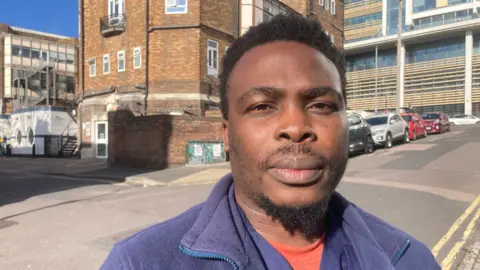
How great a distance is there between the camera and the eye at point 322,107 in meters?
1.33

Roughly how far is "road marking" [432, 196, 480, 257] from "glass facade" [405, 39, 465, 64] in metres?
48.9

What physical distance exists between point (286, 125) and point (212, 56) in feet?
64.5

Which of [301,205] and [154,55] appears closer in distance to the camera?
[301,205]

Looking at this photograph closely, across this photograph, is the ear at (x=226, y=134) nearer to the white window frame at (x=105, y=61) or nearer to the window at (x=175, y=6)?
the window at (x=175, y=6)

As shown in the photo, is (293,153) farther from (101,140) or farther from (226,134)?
(101,140)

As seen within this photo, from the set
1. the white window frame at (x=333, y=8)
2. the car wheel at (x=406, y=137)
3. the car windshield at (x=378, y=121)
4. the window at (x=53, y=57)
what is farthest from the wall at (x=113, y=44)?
the window at (x=53, y=57)

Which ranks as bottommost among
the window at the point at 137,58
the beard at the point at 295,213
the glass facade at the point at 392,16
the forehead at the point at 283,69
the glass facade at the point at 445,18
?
the beard at the point at 295,213

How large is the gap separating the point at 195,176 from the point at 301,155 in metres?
12.1

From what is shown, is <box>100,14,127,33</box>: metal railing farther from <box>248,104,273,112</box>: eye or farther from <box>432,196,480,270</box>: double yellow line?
<box>248,104,273,112</box>: eye

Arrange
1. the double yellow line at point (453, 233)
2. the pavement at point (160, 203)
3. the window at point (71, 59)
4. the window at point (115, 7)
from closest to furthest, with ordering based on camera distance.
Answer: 1. the double yellow line at point (453, 233)
2. the pavement at point (160, 203)
3. the window at point (115, 7)
4. the window at point (71, 59)

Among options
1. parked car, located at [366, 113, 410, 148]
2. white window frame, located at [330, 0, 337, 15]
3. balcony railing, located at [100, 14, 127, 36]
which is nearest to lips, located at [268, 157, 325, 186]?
parked car, located at [366, 113, 410, 148]

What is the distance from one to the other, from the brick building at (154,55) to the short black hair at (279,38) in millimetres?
16030

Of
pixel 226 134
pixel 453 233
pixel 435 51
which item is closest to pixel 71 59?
pixel 435 51

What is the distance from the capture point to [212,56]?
66.9ft
